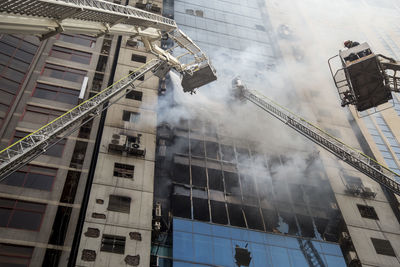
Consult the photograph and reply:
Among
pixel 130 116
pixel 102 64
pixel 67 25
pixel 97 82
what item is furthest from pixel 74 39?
pixel 67 25

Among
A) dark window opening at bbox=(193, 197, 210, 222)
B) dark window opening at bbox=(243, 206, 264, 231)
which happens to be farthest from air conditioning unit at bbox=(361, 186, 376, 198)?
dark window opening at bbox=(193, 197, 210, 222)

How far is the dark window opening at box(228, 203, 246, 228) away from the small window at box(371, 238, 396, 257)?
934 centimetres

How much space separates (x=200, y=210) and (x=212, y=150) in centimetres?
562

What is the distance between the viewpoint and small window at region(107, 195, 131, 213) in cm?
2034

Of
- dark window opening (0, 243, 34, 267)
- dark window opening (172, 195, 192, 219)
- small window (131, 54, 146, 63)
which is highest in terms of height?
small window (131, 54, 146, 63)

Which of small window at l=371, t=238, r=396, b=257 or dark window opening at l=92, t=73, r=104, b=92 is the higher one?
dark window opening at l=92, t=73, r=104, b=92

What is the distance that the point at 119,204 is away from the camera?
20578mm

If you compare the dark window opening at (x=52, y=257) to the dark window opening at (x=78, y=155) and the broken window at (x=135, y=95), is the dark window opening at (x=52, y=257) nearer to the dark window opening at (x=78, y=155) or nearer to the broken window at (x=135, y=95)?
the dark window opening at (x=78, y=155)

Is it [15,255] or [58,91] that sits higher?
[58,91]

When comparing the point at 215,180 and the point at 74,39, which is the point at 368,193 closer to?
the point at 215,180

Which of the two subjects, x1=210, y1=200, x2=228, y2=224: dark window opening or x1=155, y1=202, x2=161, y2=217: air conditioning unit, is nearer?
x1=155, y1=202, x2=161, y2=217: air conditioning unit

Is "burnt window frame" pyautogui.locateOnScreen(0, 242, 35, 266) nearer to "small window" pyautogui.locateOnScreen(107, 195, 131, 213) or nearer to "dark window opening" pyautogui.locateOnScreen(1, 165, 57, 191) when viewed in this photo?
"dark window opening" pyautogui.locateOnScreen(1, 165, 57, 191)

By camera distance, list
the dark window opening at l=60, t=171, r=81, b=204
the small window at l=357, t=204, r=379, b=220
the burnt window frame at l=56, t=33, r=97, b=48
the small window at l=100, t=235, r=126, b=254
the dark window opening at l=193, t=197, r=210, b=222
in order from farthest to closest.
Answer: the burnt window frame at l=56, t=33, r=97, b=48 → the small window at l=357, t=204, r=379, b=220 → the dark window opening at l=193, t=197, r=210, b=222 → the dark window opening at l=60, t=171, r=81, b=204 → the small window at l=100, t=235, r=126, b=254

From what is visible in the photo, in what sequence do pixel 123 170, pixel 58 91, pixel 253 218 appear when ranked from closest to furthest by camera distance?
pixel 123 170
pixel 253 218
pixel 58 91
